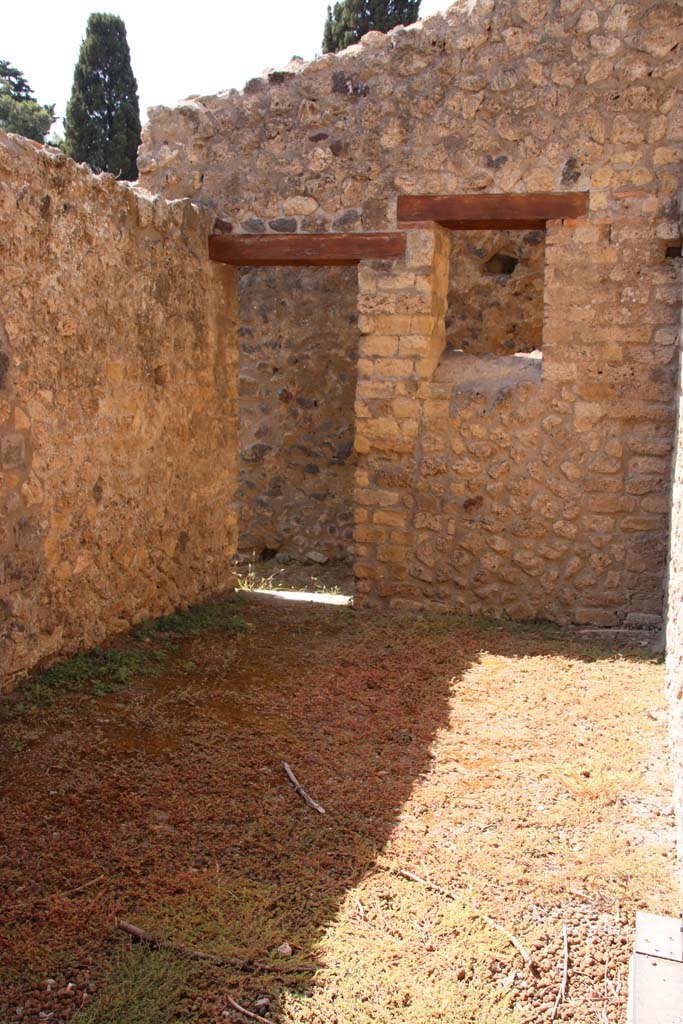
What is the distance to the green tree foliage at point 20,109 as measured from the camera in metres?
19.7

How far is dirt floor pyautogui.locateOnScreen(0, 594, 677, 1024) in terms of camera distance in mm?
2146

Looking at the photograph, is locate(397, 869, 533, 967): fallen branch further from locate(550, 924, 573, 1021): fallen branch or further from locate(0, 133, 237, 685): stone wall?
locate(0, 133, 237, 685): stone wall

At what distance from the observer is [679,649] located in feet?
10.7

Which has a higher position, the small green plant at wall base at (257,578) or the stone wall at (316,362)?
the stone wall at (316,362)

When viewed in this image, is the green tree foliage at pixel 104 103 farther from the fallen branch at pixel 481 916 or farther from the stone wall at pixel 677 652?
the fallen branch at pixel 481 916

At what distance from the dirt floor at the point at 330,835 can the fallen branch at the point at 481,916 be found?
1 cm

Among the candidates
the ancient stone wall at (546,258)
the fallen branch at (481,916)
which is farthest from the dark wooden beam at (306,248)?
the fallen branch at (481,916)

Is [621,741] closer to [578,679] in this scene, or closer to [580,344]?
[578,679]

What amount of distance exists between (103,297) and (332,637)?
2.11m

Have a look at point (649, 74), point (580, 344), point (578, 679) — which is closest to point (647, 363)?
point (580, 344)

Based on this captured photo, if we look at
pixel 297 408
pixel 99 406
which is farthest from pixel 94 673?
pixel 297 408

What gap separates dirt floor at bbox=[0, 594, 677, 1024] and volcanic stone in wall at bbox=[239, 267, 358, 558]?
4.16 metres

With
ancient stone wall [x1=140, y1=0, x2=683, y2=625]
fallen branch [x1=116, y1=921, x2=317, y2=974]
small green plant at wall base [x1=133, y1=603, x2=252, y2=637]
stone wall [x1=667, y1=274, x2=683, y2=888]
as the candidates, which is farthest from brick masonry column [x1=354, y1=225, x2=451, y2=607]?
fallen branch [x1=116, y1=921, x2=317, y2=974]

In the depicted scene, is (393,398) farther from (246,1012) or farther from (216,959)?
(246,1012)
